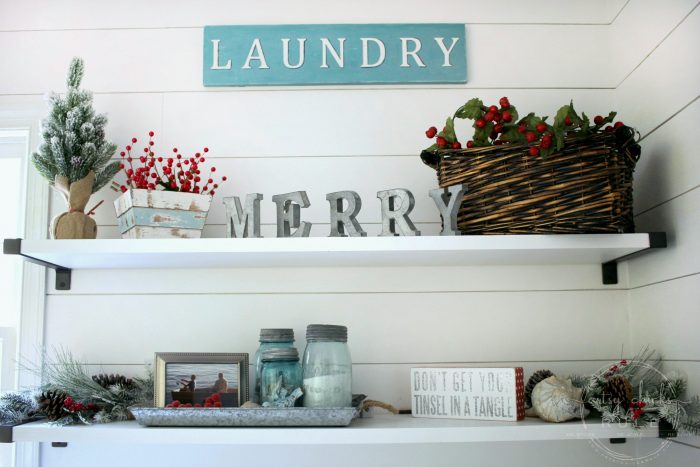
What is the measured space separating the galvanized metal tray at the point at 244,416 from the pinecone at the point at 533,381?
1.31ft

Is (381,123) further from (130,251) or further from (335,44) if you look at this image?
(130,251)

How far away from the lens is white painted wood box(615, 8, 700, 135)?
1465mm

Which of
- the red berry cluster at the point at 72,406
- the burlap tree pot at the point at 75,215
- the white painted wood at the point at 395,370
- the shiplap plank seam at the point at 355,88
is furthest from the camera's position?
the shiplap plank seam at the point at 355,88

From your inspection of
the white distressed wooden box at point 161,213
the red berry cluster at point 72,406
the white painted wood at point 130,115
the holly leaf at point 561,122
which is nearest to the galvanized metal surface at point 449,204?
the holly leaf at point 561,122

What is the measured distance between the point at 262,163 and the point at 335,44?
354 mm

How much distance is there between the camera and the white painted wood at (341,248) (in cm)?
154

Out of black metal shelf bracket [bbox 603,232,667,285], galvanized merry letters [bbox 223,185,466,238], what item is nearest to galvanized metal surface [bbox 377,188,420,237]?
galvanized merry letters [bbox 223,185,466,238]

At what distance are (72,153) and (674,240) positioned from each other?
133 centimetres

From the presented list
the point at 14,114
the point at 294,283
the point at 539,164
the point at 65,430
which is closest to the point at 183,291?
the point at 294,283

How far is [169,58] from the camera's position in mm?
1898

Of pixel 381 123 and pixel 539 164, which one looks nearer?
pixel 539 164

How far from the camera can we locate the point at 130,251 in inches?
61.7

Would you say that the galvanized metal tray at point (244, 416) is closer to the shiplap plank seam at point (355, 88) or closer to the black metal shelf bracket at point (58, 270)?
the black metal shelf bracket at point (58, 270)

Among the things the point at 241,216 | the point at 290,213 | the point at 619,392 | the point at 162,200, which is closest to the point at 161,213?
the point at 162,200
